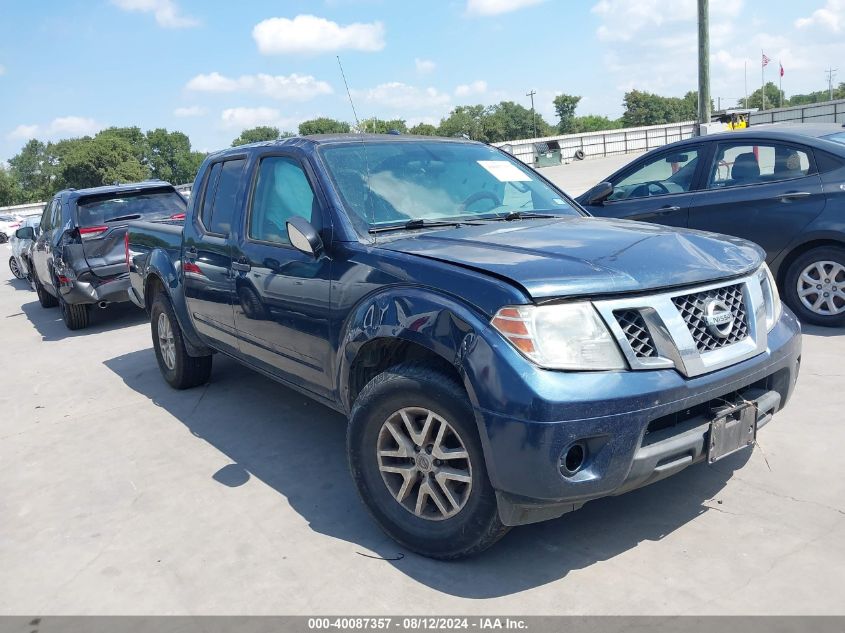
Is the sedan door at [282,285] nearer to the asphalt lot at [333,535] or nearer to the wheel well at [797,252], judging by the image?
the asphalt lot at [333,535]

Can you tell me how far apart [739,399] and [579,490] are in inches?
35.0

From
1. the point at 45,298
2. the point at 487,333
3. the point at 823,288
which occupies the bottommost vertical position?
the point at 45,298

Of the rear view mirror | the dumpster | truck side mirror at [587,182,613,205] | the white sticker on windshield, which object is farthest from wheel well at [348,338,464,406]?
the dumpster

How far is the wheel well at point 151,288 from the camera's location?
6.13m

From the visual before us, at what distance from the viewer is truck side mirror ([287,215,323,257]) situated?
12.0 feet

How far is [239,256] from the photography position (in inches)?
179

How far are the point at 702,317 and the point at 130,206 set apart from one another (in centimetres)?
835

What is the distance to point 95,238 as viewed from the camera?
920cm

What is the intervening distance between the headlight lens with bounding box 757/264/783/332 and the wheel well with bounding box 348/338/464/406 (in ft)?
4.94

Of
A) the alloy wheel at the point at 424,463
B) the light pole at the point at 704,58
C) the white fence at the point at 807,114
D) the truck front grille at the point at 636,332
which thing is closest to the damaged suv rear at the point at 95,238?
the alloy wheel at the point at 424,463

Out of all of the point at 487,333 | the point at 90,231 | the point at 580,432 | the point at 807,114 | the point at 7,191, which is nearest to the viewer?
the point at 580,432

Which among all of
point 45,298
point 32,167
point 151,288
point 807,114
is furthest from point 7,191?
point 151,288

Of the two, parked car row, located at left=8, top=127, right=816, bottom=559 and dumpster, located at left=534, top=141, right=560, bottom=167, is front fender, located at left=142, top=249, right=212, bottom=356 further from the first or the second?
dumpster, located at left=534, top=141, right=560, bottom=167

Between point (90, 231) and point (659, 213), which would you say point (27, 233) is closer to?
point (90, 231)
